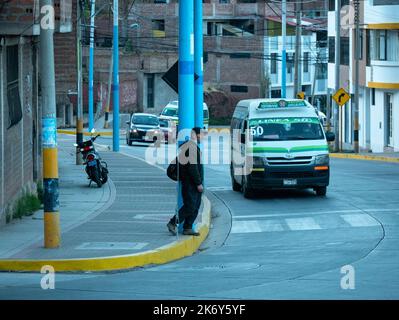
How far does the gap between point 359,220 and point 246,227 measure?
231 centimetres

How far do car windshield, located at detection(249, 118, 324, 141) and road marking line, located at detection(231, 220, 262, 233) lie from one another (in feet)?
14.7

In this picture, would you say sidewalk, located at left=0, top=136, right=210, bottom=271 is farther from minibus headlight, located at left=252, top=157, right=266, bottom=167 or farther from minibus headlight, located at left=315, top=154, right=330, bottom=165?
minibus headlight, located at left=315, top=154, right=330, bottom=165

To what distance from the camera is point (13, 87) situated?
2086 centimetres

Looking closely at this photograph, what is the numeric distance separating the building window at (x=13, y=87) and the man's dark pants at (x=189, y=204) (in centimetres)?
435

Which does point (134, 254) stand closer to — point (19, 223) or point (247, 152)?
point (19, 223)

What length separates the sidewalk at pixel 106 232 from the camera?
1507cm

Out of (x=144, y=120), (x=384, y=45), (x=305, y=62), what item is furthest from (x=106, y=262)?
(x=305, y=62)

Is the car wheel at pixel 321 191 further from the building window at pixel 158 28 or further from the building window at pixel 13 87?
the building window at pixel 158 28

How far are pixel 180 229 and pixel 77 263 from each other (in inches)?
135

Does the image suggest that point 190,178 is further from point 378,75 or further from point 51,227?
point 378,75

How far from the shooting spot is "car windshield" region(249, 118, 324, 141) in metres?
25.7

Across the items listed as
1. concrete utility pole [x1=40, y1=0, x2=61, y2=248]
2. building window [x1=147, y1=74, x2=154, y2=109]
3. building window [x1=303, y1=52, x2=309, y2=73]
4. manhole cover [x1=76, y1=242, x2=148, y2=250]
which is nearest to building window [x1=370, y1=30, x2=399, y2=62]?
building window [x1=303, y1=52, x2=309, y2=73]

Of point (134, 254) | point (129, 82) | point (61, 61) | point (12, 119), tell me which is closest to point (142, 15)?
point (129, 82)

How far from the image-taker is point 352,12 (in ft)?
183
